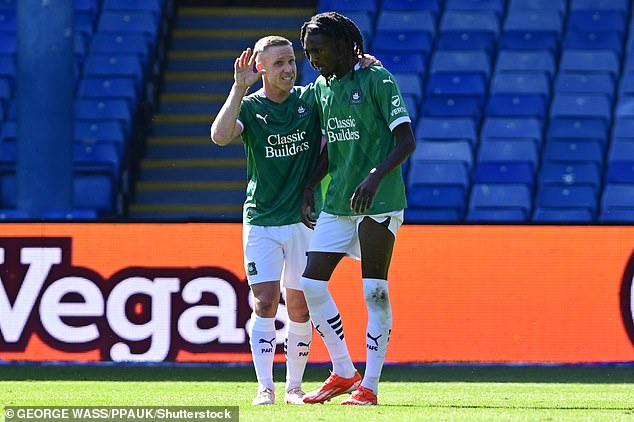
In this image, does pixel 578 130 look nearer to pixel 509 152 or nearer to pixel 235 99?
pixel 509 152

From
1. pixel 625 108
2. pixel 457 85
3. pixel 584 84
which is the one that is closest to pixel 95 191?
pixel 457 85

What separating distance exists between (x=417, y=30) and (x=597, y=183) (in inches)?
107

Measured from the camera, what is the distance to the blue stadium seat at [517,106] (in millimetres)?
13516

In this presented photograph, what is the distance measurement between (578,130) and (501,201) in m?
1.26

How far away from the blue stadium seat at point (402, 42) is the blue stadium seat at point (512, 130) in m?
1.27

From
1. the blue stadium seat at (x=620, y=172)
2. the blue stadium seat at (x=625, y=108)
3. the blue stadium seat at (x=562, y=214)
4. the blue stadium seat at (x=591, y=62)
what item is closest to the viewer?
the blue stadium seat at (x=562, y=214)

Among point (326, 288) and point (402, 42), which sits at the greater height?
point (402, 42)

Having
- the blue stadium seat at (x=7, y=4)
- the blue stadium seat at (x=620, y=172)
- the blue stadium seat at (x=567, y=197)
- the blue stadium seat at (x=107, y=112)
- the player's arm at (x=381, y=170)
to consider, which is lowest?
the blue stadium seat at (x=567, y=197)

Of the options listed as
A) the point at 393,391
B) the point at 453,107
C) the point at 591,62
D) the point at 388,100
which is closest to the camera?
the point at 388,100

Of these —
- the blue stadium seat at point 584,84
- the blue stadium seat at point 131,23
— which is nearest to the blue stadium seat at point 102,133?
the blue stadium seat at point 131,23

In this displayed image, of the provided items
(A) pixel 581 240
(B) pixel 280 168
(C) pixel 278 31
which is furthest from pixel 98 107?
(B) pixel 280 168

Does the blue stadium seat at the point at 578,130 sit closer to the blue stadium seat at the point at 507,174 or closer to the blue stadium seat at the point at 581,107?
the blue stadium seat at the point at 581,107

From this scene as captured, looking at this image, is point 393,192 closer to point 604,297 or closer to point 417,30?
point 604,297

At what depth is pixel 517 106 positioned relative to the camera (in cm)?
1358
